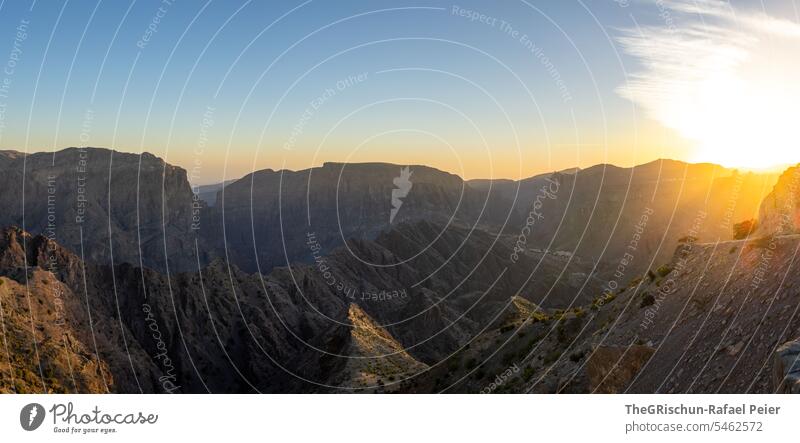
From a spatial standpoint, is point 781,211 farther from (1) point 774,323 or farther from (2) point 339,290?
(2) point 339,290

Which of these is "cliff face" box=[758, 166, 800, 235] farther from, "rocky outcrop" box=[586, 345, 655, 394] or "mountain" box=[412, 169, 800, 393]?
"rocky outcrop" box=[586, 345, 655, 394]

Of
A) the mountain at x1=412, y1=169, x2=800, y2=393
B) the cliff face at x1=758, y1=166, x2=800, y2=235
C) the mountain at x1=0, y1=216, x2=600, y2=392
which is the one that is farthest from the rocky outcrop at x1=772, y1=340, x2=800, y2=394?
the mountain at x1=0, y1=216, x2=600, y2=392

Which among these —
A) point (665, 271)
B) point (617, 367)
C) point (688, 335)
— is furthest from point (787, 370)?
point (665, 271)

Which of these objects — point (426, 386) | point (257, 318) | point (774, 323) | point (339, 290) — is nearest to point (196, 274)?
point (257, 318)
